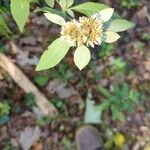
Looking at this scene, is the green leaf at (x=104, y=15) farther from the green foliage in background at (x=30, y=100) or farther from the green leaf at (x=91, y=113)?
the green leaf at (x=91, y=113)

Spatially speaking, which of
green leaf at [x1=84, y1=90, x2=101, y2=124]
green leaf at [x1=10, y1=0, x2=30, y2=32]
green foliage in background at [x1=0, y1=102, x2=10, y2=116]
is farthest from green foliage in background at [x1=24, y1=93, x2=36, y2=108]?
green leaf at [x1=10, y1=0, x2=30, y2=32]

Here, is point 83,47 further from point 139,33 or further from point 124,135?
point 139,33

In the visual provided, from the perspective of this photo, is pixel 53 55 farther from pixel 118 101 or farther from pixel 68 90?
pixel 118 101

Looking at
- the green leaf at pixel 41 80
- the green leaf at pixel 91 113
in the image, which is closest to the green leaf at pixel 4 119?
the green leaf at pixel 41 80

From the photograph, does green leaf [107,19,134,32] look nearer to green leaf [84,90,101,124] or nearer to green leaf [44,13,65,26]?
green leaf [44,13,65,26]

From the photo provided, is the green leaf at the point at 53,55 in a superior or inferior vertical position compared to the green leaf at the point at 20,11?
inferior

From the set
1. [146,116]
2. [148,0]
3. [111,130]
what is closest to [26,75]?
[111,130]
